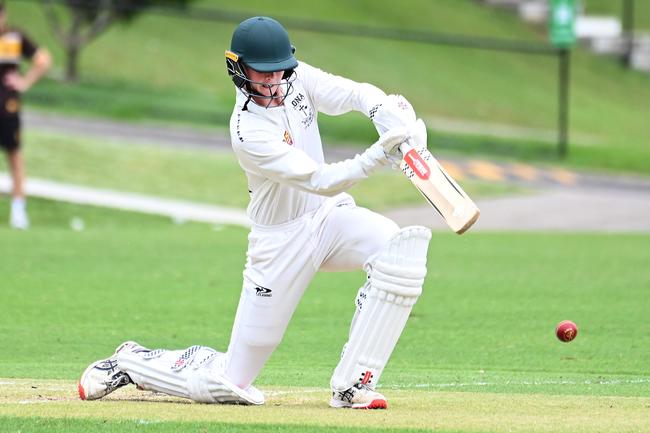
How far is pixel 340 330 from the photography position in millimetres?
10500

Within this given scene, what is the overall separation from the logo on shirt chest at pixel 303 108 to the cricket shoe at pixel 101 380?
1606 millimetres

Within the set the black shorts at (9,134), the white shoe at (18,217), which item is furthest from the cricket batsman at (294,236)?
the black shorts at (9,134)

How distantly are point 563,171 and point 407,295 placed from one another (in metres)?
17.0

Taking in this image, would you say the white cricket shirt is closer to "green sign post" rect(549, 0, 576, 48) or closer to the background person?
the background person

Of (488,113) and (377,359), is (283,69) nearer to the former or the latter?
(377,359)

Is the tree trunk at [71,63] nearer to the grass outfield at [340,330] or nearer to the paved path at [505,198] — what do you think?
the paved path at [505,198]

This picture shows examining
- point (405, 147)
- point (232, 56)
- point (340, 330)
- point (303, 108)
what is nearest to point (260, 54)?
point (232, 56)

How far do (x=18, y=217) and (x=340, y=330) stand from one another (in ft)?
22.1

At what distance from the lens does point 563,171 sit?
23.5 metres

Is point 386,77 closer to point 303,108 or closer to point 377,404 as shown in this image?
point 303,108

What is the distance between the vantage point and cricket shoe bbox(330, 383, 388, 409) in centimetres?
712

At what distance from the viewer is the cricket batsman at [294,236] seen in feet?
22.7

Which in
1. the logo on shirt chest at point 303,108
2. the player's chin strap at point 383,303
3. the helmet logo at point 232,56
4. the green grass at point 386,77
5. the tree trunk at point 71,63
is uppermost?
the helmet logo at point 232,56

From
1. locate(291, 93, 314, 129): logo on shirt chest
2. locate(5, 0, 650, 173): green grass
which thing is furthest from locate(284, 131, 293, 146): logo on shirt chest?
locate(5, 0, 650, 173): green grass
